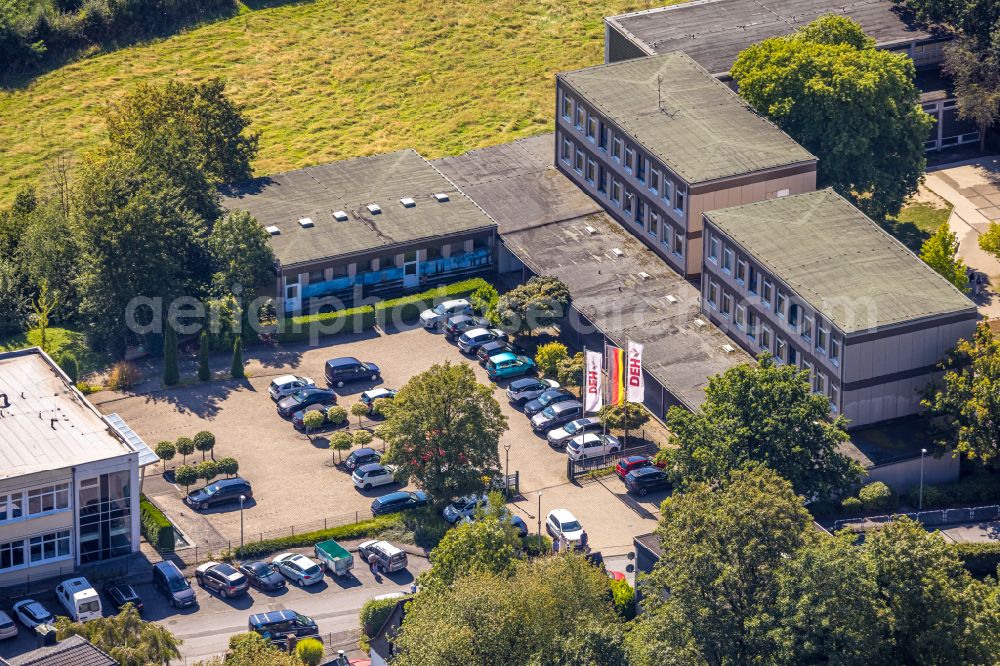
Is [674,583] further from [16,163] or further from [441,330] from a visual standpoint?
[16,163]

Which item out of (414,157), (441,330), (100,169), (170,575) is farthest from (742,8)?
(170,575)

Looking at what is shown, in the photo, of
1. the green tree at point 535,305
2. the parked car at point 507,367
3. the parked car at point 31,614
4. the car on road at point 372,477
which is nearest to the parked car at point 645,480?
the car on road at point 372,477

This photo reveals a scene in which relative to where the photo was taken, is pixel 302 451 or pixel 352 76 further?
pixel 352 76

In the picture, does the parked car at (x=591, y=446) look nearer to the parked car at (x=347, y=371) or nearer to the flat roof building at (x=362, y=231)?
the parked car at (x=347, y=371)

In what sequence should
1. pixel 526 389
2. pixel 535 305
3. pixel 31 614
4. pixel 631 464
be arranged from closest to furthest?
pixel 31 614 → pixel 631 464 → pixel 526 389 → pixel 535 305

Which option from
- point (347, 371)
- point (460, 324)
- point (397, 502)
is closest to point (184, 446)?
point (347, 371)

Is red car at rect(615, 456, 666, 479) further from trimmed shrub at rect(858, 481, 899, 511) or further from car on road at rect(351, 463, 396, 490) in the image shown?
car on road at rect(351, 463, 396, 490)

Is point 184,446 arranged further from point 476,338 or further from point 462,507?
point 476,338
